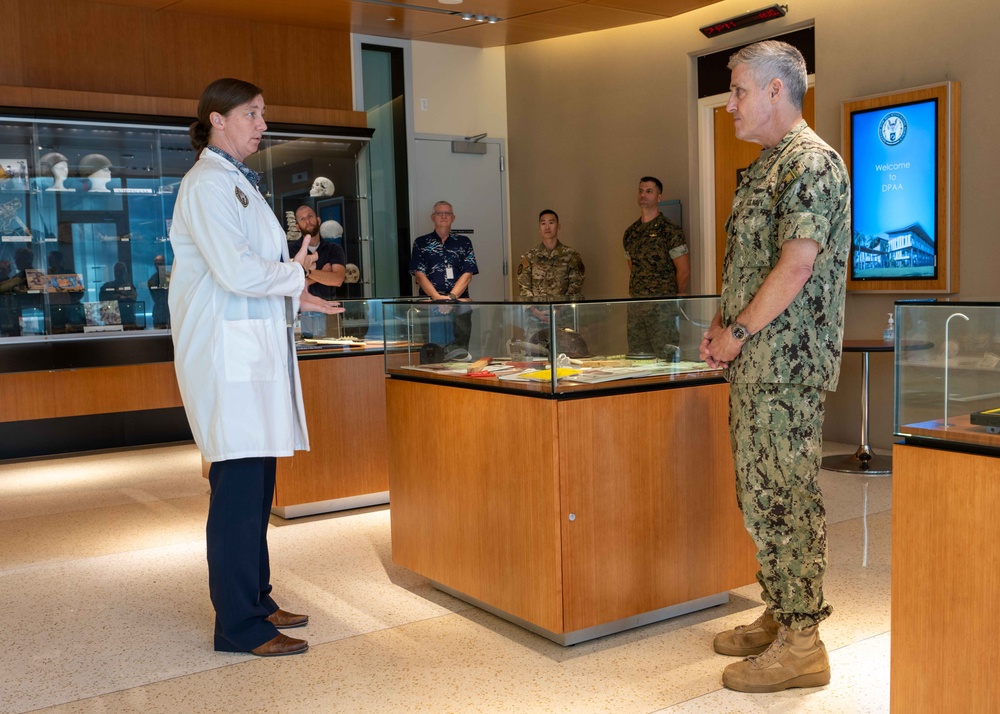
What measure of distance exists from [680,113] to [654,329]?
14.8 ft

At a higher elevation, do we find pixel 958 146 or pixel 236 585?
pixel 958 146

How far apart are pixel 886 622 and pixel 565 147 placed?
579cm

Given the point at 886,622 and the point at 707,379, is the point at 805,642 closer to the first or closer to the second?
the point at 886,622

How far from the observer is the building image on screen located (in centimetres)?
540

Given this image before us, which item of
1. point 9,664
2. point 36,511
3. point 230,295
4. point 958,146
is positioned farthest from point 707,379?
point 36,511

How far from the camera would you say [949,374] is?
6.20ft

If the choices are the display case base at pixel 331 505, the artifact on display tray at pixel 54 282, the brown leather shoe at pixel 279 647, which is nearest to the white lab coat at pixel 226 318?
the brown leather shoe at pixel 279 647

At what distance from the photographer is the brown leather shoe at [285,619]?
3.10 m

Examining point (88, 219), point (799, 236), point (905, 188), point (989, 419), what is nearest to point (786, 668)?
point (989, 419)

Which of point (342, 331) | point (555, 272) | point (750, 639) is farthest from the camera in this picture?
point (555, 272)

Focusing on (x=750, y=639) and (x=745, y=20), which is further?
(x=745, y=20)

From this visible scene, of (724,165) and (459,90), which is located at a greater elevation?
(459,90)

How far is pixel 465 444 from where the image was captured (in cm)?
311

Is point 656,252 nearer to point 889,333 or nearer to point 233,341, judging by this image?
point 889,333
